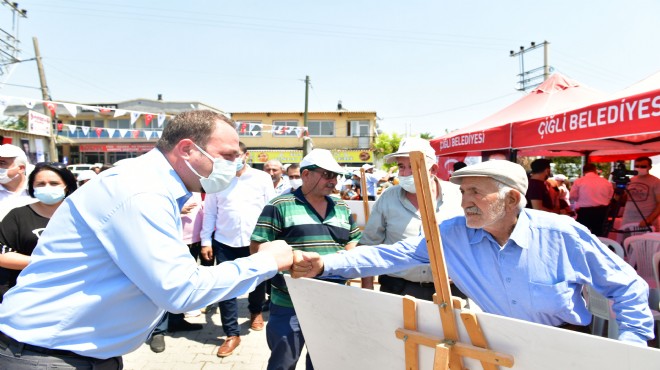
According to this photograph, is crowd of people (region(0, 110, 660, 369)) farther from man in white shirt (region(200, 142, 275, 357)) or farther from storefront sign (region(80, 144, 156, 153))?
storefront sign (region(80, 144, 156, 153))

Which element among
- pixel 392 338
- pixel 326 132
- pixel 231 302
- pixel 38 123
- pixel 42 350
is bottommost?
pixel 231 302

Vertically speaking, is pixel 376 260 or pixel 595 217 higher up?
pixel 376 260

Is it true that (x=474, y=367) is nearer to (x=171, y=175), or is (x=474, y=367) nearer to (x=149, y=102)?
(x=171, y=175)

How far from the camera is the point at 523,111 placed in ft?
21.9

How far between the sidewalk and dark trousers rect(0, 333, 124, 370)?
8.20ft

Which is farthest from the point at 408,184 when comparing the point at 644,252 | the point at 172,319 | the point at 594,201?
the point at 594,201

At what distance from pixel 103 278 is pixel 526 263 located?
5.69 ft

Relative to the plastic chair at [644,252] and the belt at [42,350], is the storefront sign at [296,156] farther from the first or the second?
the belt at [42,350]

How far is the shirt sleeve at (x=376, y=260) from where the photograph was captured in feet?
7.43

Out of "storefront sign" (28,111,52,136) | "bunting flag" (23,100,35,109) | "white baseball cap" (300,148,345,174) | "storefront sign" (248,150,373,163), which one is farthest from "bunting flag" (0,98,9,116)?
"storefront sign" (248,150,373,163)

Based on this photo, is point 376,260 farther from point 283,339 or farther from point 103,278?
point 103,278

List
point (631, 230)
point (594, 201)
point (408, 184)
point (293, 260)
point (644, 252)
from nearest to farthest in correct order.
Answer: point (293, 260) < point (408, 184) < point (644, 252) < point (631, 230) < point (594, 201)

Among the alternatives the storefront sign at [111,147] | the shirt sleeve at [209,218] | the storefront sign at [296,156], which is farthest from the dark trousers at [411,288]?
the storefront sign at [111,147]

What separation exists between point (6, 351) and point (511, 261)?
2042 millimetres
